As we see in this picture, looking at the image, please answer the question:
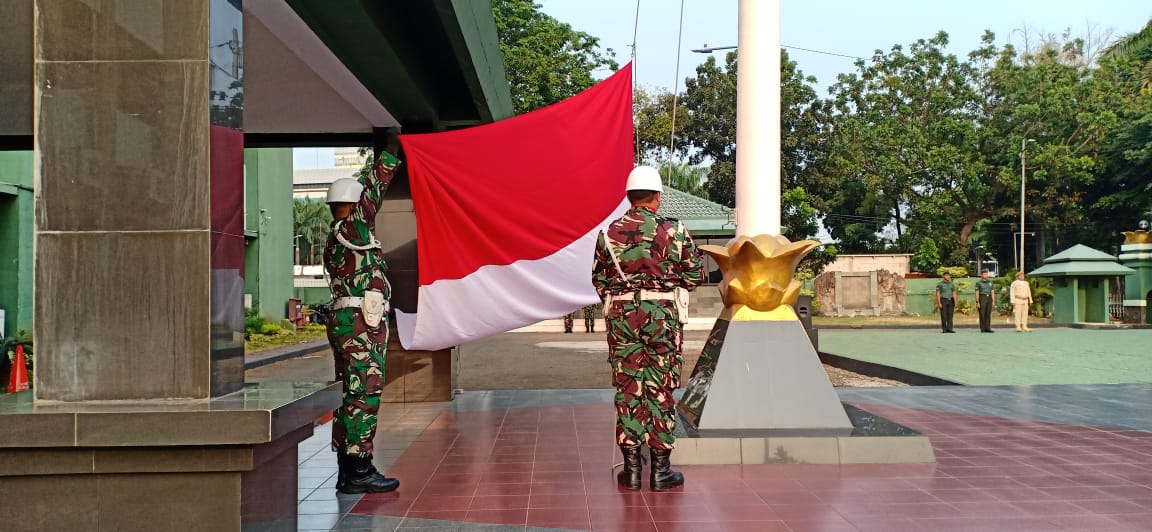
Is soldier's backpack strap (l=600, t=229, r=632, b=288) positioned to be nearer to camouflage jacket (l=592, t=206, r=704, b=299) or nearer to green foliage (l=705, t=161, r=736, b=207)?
camouflage jacket (l=592, t=206, r=704, b=299)

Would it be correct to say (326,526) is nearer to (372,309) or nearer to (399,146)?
(372,309)

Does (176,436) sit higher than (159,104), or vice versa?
(159,104)

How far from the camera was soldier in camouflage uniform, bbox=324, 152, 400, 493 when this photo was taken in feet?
15.9

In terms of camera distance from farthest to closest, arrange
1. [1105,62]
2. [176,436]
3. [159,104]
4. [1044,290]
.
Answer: [1105,62] < [1044,290] < [159,104] < [176,436]

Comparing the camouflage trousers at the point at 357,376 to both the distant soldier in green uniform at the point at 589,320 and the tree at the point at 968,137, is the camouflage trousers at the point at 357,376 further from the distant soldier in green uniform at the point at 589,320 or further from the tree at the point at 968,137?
the tree at the point at 968,137

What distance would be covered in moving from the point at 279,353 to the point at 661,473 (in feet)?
45.9

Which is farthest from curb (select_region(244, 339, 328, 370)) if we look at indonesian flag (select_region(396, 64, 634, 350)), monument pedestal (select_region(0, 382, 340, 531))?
monument pedestal (select_region(0, 382, 340, 531))

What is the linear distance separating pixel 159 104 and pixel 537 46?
22.2 metres

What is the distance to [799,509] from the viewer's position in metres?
4.47

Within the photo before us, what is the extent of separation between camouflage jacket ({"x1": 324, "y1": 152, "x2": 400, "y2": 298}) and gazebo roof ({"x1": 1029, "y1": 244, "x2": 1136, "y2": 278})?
1024 inches

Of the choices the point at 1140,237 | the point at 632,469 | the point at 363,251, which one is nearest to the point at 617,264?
the point at 632,469

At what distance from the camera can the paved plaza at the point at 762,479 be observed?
429 centimetres

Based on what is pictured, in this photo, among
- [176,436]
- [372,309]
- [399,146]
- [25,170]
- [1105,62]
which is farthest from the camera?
[1105,62]

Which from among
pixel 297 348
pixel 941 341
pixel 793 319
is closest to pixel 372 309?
pixel 793 319
